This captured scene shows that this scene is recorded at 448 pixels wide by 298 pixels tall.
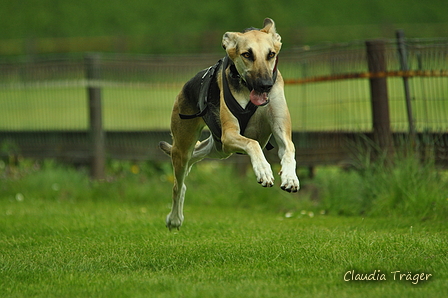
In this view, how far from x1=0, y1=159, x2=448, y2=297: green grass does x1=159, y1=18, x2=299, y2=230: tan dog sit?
2.59 feet

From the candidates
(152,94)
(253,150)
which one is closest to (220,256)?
(253,150)

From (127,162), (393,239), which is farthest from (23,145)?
(393,239)

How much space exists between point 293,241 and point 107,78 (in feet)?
18.2

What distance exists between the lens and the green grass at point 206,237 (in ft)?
14.8

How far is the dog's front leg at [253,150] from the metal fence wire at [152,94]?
324 cm

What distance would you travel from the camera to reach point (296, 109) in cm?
920

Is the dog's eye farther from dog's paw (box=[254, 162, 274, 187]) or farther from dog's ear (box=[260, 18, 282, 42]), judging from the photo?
dog's paw (box=[254, 162, 274, 187])

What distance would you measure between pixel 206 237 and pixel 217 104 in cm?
145

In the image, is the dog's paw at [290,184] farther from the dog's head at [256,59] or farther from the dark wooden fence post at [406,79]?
the dark wooden fence post at [406,79]

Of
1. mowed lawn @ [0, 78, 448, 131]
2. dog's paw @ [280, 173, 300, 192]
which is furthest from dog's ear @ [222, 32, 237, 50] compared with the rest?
mowed lawn @ [0, 78, 448, 131]

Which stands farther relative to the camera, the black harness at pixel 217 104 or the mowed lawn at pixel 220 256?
the black harness at pixel 217 104

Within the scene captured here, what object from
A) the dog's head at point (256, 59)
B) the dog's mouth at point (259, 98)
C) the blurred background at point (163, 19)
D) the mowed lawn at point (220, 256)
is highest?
the dog's head at point (256, 59)

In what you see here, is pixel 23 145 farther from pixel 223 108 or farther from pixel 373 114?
pixel 223 108

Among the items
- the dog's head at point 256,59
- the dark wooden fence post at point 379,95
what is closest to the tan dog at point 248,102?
the dog's head at point 256,59
